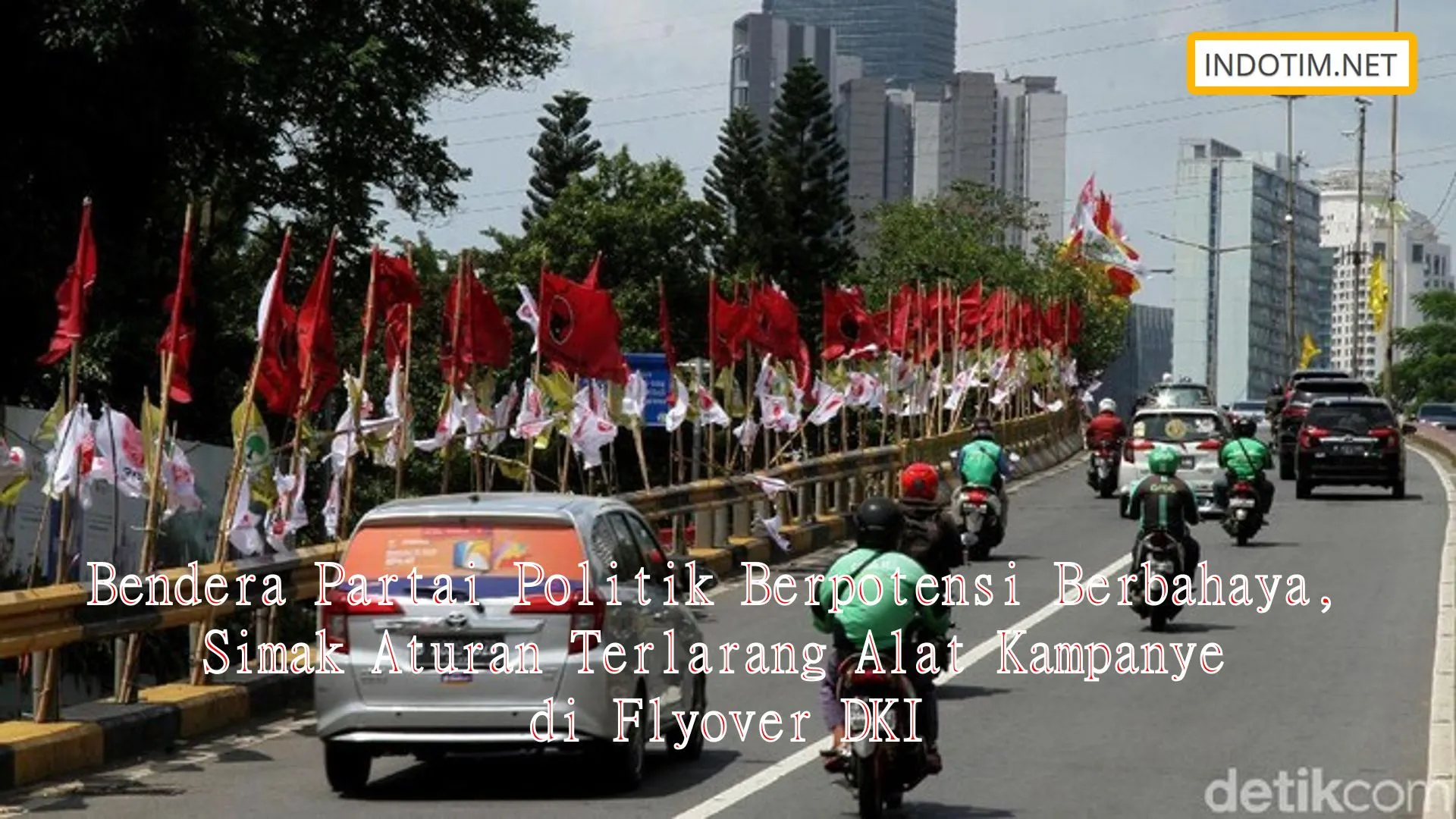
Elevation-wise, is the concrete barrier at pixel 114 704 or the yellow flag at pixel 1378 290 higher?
the yellow flag at pixel 1378 290

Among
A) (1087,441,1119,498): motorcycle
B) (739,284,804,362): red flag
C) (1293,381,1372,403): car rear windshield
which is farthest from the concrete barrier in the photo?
(1293,381,1372,403): car rear windshield

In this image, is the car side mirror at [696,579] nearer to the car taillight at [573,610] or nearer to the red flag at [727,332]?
the car taillight at [573,610]

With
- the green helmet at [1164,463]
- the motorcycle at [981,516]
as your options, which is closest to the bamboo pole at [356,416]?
the green helmet at [1164,463]

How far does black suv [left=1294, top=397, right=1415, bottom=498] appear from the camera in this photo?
44.9 m

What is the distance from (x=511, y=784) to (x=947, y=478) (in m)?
31.1

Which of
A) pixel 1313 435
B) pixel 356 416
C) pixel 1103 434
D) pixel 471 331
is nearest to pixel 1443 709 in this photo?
pixel 356 416

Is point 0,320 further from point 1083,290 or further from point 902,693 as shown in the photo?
point 1083,290

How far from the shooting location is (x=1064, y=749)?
53.9 ft

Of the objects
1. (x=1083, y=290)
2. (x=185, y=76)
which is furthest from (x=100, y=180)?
(x=1083, y=290)

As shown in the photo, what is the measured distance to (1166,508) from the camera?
955 inches

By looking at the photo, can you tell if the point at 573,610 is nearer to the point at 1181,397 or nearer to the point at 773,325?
the point at 773,325

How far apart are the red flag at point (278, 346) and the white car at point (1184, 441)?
17338 millimetres

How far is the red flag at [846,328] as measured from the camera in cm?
4441

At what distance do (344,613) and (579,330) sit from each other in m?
15.3
